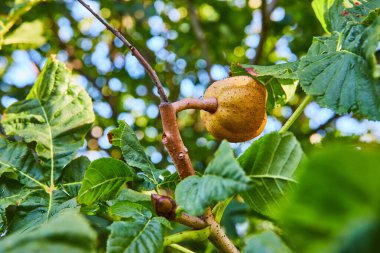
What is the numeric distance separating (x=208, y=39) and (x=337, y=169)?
10.8 ft

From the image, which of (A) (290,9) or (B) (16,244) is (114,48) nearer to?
(A) (290,9)

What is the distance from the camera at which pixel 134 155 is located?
1.21 meters

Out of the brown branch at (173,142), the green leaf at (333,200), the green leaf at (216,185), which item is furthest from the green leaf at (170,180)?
the green leaf at (333,200)

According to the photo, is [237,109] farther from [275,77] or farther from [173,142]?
[173,142]

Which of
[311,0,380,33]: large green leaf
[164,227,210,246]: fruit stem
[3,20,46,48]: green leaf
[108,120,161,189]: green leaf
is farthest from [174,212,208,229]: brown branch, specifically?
[3,20,46,48]: green leaf

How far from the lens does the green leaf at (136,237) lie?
3.03ft

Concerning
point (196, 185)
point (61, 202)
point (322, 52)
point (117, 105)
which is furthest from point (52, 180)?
point (117, 105)

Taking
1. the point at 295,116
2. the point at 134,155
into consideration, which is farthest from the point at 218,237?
the point at 295,116

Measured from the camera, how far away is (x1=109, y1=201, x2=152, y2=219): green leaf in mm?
1067

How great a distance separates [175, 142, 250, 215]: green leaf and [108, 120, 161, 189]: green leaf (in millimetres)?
281

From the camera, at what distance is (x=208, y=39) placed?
143 inches

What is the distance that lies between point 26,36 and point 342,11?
1.59m

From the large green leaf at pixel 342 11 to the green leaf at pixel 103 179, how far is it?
0.73 meters

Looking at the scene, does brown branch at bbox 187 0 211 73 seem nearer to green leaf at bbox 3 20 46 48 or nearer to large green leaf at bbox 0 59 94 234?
green leaf at bbox 3 20 46 48
